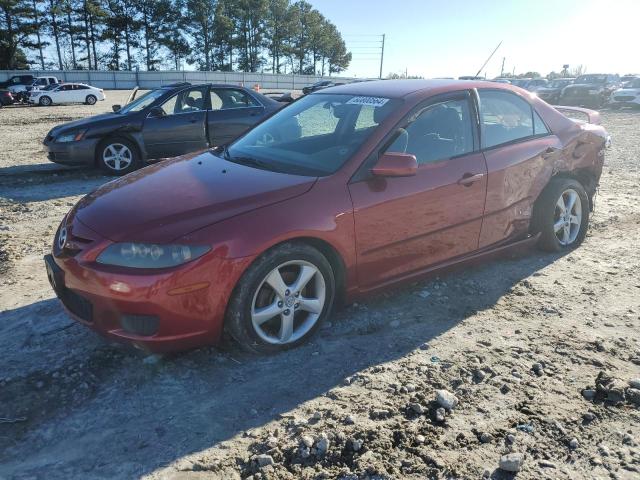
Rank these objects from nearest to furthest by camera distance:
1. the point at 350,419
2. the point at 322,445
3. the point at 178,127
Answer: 1. the point at 322,445
2. the point at 350,419
3. the point at 178,127

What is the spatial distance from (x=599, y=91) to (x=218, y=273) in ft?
102

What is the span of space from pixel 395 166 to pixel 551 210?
2.04 metres

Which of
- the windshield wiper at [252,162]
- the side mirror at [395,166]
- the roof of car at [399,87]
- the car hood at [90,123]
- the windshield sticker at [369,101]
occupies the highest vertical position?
the roof of car at [399,87]

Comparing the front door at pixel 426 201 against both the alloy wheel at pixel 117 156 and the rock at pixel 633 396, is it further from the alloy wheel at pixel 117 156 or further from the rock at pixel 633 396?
the alloy wheel at pixel 117 156

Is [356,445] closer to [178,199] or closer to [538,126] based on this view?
[178,199]

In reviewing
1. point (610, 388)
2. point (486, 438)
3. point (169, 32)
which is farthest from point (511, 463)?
point (169, 32)

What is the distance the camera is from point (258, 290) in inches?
123

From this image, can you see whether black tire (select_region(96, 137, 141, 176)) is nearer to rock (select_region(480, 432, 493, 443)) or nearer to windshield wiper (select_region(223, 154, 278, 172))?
windshield wiper (select_region(223, 154, 278, 172))

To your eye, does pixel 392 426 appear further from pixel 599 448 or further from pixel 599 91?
pixel 599 91

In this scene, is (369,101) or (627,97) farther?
(627,97)

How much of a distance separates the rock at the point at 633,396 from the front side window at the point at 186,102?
7.93 m

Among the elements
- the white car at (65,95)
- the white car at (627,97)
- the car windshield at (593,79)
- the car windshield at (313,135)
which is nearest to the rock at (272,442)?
Answer: the car windshield at (313,135)

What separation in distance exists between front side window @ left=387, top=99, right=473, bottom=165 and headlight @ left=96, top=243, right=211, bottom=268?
1.54 metres

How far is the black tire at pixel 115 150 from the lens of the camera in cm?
880
